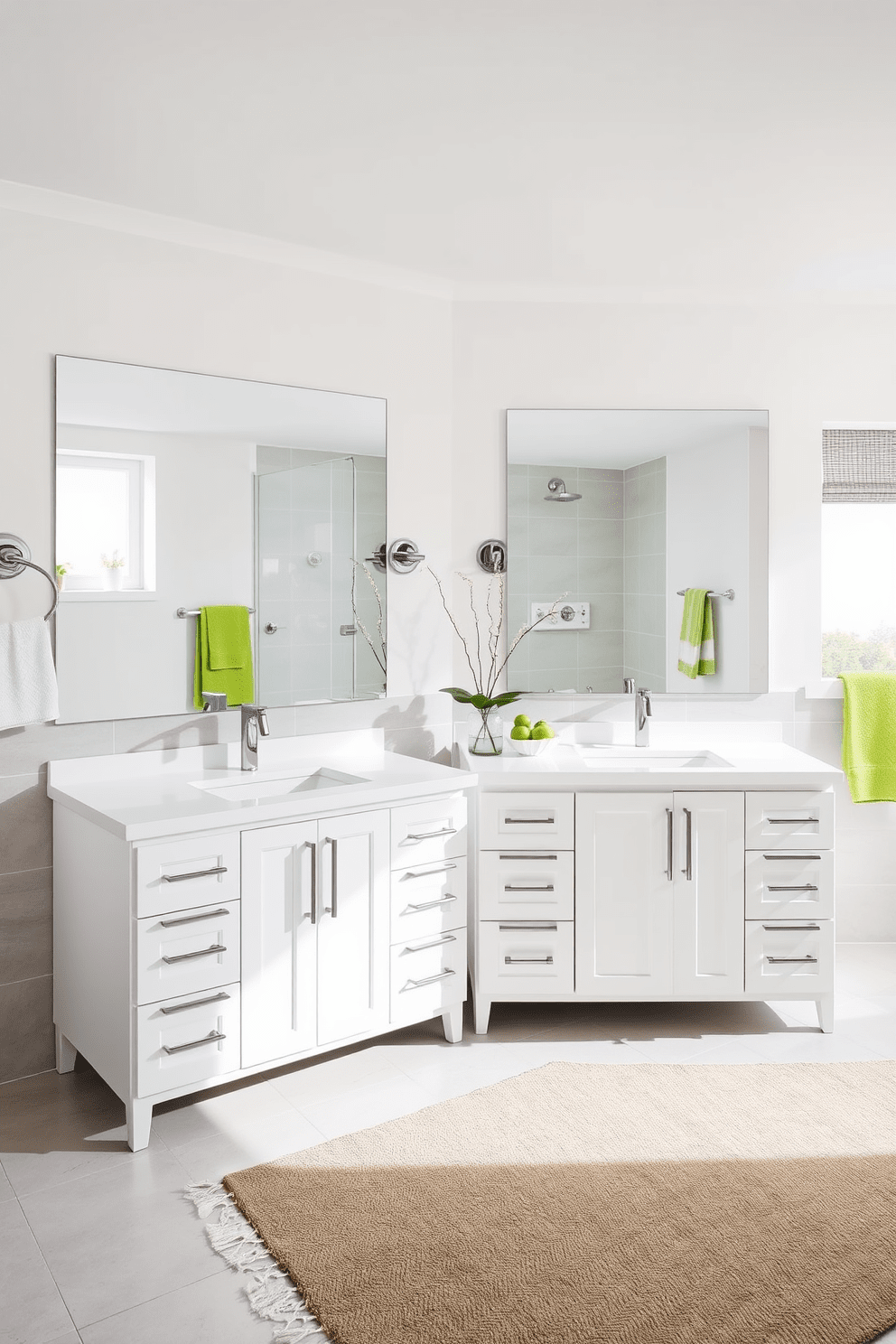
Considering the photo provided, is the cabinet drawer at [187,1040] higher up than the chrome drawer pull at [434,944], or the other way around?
the chrome drawer pull at [434,944]

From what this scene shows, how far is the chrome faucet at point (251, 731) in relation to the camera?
9.64 ft

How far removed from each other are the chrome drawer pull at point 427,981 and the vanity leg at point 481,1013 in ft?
0.50

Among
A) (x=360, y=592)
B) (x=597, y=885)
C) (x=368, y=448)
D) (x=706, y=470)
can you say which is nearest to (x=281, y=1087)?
(x=597, y=885)

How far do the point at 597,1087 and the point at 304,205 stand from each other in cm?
259

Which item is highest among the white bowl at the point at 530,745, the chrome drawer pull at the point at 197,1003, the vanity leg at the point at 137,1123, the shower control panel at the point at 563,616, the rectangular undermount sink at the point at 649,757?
the shower control panel at the point at 563,616

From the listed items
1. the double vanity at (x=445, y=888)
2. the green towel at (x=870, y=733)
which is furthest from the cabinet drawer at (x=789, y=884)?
the green towel at (x=870, y=733)

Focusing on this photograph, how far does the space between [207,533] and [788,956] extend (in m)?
2.17

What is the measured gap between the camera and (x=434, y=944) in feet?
9.52

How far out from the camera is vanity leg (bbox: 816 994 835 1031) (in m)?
3.01

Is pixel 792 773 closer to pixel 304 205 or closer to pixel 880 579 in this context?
pixel 880 579

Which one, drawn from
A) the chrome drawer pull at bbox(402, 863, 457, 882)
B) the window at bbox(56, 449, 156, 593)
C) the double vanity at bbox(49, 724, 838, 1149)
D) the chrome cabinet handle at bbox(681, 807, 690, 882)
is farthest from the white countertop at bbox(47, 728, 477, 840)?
the chrome cabinet handle at bbox(681, 807, 690, 882)

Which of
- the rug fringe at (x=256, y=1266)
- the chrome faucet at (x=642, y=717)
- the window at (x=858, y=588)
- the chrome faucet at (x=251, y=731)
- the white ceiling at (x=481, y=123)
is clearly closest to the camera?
the rug fringe at (x=256, y=1266)

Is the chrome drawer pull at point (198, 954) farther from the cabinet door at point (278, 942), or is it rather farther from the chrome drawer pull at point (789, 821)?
the chrome drawer pull at point (789, 821)

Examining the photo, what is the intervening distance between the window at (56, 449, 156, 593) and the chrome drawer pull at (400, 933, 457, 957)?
1287mm
